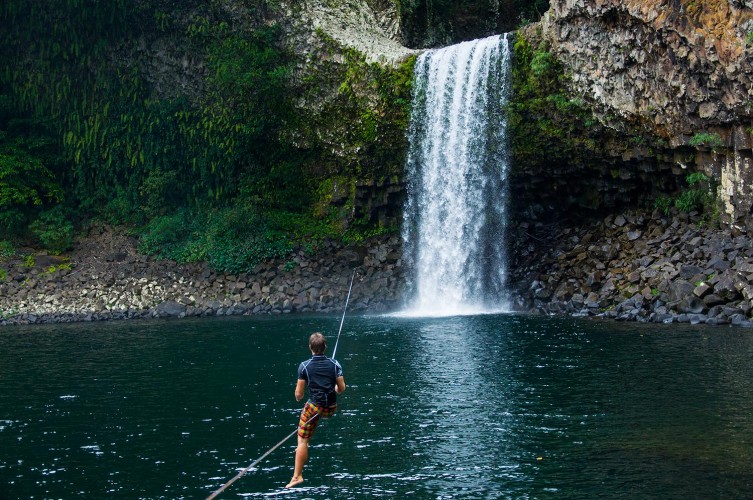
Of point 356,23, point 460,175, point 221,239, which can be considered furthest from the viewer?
point 221,239

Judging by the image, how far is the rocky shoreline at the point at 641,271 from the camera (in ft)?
77.4

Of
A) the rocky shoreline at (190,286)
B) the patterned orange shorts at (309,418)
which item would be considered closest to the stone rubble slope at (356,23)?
the rocky shoreline at (190,286)

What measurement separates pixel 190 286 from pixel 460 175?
11.8 metres

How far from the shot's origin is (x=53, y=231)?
116ft

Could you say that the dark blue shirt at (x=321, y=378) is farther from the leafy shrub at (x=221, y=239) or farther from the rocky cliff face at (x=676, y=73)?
the leafy shrub at (x=221, y=239)

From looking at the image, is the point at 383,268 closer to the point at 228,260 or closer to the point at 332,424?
the point at 228,260

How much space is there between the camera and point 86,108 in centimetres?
3753

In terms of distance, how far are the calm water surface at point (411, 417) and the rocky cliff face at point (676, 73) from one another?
288 inches

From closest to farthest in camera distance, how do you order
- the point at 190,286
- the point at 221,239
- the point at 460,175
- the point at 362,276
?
the point at 460,175, the point at 190,286, the point at 362,276, the point at 221,239

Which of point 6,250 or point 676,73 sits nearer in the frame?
point 676,73

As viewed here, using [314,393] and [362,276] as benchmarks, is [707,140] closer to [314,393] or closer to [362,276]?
[362,276]

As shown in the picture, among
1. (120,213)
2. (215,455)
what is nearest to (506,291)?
(120,213)

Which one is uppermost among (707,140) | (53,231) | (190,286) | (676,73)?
(676,73)

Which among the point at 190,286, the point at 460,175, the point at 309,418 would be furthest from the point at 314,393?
the point at 190,286
